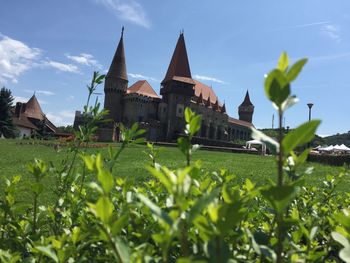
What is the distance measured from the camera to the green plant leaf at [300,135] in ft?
2.56

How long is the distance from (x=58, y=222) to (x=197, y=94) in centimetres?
7085

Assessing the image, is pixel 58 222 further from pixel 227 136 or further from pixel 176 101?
pixel 227 136

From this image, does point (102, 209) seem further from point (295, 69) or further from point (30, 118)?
point (30, 118)

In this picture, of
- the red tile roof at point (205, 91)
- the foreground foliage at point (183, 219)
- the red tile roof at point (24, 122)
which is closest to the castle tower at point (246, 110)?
the red tile roof at point (205, 91)

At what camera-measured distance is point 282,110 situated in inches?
32.0

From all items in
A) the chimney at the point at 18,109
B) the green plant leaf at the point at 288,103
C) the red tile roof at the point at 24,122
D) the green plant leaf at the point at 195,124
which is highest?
the chimney at the point at 18,109

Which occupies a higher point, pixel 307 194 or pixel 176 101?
pixel 176 101

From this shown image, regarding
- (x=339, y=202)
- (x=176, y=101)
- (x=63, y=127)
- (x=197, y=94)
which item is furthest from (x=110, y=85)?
(x=339, y=202)

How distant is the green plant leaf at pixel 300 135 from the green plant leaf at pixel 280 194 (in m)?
0.09

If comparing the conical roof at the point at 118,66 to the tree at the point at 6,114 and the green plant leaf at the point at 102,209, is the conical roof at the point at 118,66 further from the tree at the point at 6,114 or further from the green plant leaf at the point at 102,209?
the green plant leaf at the point at 102,209

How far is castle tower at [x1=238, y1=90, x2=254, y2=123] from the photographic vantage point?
93.3 meters

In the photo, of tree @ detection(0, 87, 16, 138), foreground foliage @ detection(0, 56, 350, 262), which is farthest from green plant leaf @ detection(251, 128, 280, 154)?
tree @ detection(0, 87, 16, 138)

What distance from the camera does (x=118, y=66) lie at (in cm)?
6244

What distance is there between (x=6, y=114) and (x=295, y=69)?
52666 mm
